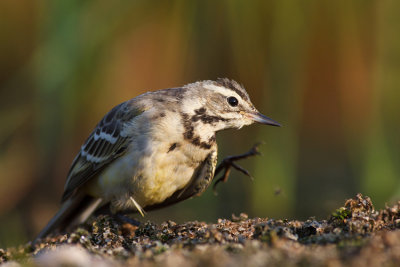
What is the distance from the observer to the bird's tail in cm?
538

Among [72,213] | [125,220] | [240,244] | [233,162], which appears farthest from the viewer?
[72,213]

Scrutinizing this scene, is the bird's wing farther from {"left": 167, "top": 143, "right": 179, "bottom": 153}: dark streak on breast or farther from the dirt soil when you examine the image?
the dirt soil

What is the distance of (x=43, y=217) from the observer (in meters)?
7.98

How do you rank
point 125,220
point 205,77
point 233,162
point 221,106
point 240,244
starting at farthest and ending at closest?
1. point 205,77
2. point 233,162
3. point 221,106
4. point 125,220
5. point 240,244

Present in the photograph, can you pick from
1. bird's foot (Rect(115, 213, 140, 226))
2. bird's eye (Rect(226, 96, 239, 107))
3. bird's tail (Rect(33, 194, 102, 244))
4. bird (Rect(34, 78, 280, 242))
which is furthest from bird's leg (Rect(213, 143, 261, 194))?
bird's tail (Rect(33, 194, 102, 244))

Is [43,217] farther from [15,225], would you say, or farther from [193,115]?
[193,115]

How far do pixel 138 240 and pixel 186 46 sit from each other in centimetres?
426

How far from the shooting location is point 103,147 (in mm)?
4949

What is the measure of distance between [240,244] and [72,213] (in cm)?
299

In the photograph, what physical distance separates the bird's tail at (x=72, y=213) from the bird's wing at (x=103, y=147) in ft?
0.27

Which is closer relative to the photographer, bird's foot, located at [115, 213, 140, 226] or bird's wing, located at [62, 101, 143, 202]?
bird's foot, located at [115, 213, 140, 226]

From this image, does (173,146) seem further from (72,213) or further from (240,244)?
(240,244)

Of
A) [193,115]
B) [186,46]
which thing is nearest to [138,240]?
[193,115]

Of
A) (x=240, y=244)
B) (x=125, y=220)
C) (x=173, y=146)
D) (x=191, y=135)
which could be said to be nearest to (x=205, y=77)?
(x=191, y=135)
